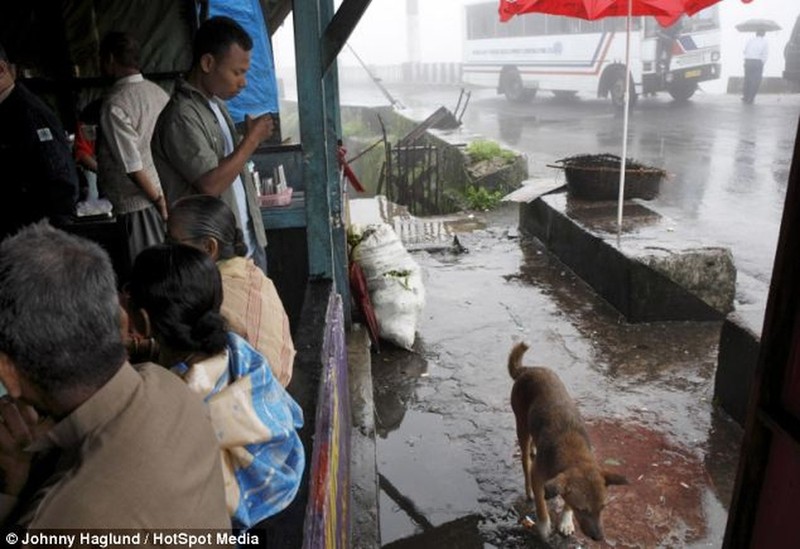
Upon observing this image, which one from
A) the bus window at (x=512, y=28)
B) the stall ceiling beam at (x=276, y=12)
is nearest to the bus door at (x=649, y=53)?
Answer: the bus window at (x=512, y=28)

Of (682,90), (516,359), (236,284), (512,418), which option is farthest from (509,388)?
(682,90)

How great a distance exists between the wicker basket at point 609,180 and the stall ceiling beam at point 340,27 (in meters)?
4.87

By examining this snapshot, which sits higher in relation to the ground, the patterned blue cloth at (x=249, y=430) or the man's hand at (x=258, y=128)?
the man's hand at (x=258, y=128)

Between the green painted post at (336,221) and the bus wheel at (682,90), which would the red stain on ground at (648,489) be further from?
the bus wheel at (682,90)

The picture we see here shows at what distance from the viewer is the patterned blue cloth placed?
5.41ft

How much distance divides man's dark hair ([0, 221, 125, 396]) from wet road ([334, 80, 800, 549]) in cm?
259

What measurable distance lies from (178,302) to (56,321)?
0.54 meters

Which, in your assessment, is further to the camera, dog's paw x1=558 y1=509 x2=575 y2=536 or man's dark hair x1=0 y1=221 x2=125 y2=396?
dog's paw x1=558 y1=509 x2=575 y2=536

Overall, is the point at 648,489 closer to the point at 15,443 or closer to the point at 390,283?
the point at 390,283

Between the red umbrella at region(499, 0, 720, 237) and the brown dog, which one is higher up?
the red umbrella at region(499, 0, 720, 237)

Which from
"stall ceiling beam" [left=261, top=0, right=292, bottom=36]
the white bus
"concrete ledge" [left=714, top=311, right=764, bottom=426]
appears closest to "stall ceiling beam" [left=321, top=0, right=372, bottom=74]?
"concrete ledge" [left=714, top=311, right=764, bottom=426]

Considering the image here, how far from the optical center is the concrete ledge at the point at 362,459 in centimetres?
330

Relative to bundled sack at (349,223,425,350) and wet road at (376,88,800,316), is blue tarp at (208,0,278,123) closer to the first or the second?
bundled sack at (349,223,425,350)

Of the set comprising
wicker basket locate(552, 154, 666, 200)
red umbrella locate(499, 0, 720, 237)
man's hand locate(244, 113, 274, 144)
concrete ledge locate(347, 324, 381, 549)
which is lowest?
concrete ledge locate(347, 324, 381, 549)
